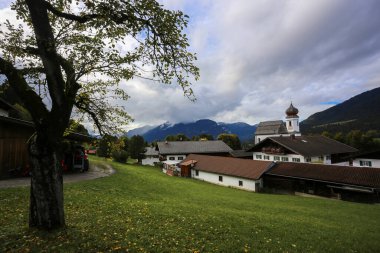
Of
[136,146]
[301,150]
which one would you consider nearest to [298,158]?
[301,150]

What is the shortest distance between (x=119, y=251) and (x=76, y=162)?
2594 cm

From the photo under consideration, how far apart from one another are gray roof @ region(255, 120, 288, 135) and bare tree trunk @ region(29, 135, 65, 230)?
112173 mm

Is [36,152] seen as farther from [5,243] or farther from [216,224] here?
[216,224]

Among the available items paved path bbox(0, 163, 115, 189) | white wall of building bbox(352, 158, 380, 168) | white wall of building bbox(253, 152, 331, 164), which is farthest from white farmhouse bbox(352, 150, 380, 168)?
paved path bbox(0, 163, 115, 189)

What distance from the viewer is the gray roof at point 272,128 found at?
111300 millimetres

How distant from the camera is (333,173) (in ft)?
107

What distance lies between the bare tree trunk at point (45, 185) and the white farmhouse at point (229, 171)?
32692 millimetres

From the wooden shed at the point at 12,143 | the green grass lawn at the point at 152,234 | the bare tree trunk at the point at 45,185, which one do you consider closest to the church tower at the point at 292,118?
the green grass lawn at the point at 152,234

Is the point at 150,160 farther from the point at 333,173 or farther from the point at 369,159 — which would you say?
the point at 369,159

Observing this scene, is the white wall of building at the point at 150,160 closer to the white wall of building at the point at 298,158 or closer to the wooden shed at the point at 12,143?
the white wall of building at the point at 298,158

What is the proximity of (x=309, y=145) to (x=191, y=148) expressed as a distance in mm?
33326

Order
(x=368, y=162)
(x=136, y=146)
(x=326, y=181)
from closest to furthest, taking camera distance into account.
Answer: (x=326, y=181) → (x=368, y=162) → (x=136, y=146)

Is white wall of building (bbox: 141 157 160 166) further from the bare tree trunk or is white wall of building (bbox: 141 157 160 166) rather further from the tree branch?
the tree branch

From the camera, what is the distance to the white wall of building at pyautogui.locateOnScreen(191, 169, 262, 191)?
1469 inches
